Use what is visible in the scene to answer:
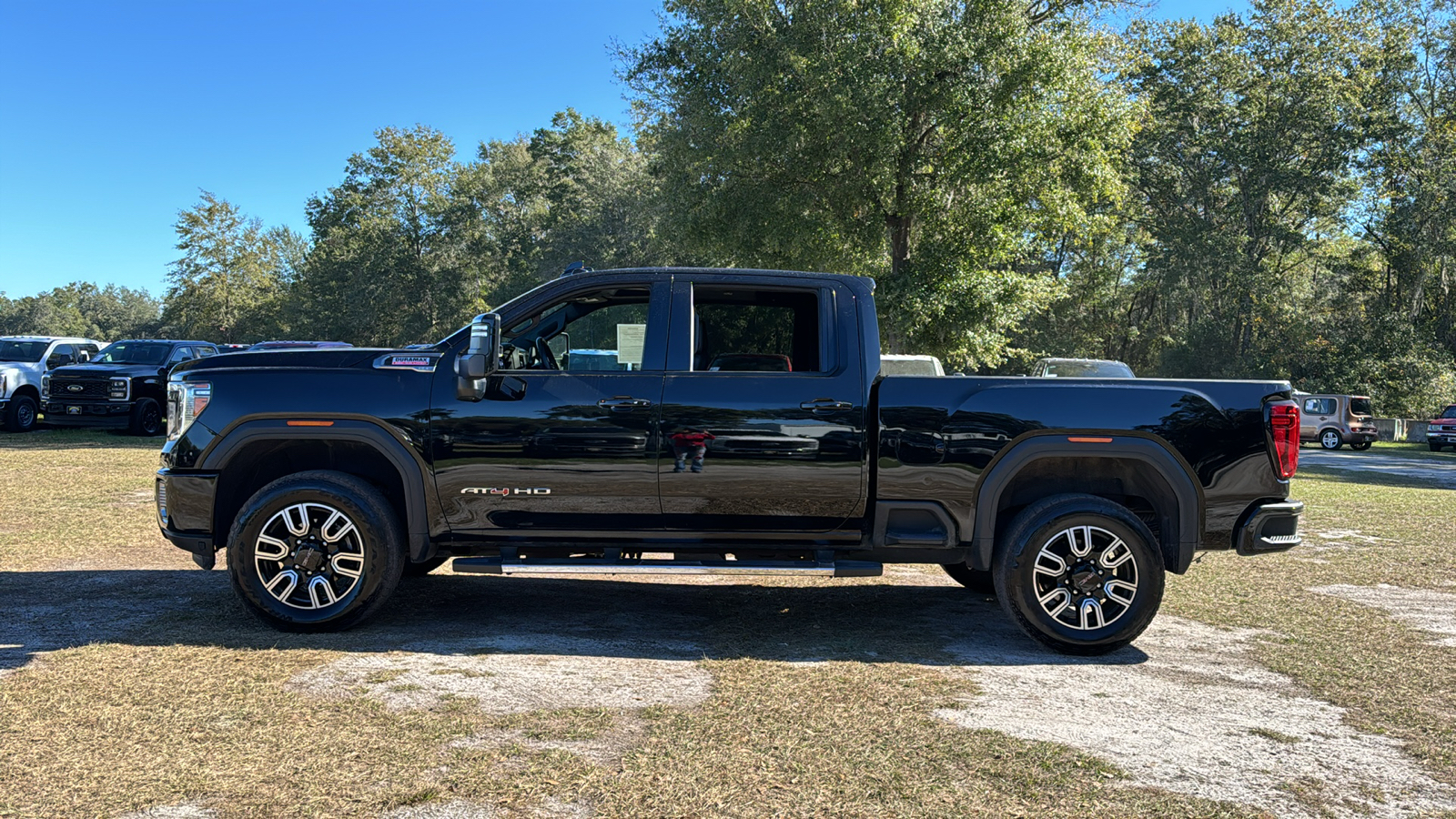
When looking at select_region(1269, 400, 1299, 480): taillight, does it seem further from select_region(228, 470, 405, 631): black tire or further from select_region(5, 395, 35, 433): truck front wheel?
select_region(5, 395, 35, 433): truck front wheel

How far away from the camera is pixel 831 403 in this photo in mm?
5477

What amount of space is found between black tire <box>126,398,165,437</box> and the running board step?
18698mm

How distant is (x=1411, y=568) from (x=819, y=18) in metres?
16.6

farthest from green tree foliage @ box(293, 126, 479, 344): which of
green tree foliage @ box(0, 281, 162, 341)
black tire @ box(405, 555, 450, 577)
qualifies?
green tree foliage @ box(0, 281, 162, 341)

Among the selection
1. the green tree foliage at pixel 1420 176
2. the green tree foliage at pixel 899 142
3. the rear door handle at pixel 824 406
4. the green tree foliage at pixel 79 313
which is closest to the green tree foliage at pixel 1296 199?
the green tree foliage at pixel 1420 176

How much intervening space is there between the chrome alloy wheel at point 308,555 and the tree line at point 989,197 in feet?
55.5

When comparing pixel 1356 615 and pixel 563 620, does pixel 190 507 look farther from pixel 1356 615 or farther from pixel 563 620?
pixel 1356 615

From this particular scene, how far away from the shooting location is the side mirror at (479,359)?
5.29 metres

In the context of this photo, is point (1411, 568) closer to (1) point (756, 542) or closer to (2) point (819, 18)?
(1) point (756, 542)

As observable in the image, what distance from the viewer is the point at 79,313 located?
13475cm

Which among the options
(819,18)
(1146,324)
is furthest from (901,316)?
(1146,324)

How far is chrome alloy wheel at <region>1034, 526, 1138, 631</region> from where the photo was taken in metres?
5.52

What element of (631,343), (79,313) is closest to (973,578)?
(631,343)

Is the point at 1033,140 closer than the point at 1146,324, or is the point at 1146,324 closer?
the point at 1033,140
